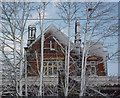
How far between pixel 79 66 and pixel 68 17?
0.75 m

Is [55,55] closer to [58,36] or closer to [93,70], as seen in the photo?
[58,36]

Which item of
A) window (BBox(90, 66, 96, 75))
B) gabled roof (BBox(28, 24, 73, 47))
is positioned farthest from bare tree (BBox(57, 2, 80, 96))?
window (BBox(90, 66, 96, 75))

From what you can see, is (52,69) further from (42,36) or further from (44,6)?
(44,6)

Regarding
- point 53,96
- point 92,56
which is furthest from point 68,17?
point 53,96

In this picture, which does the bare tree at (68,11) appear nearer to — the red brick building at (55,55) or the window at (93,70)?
the red brick building at (55,55)

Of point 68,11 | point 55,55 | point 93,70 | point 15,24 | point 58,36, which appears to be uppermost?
point 68,11

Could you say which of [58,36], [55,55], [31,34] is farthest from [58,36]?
[31,34]

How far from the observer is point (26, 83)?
2205 mm

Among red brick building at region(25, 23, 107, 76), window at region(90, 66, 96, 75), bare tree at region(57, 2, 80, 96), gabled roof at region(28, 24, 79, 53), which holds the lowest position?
window at region(90, 66, 96, 75)

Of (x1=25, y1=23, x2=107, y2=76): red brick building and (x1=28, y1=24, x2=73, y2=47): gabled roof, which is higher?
(x1=28, y1=24, x2=73, y2=47): gabled roof

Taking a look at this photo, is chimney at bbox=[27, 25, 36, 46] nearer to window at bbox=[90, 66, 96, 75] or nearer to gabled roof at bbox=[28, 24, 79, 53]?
gabled roof at bbox=[28, 24, 79, 53]

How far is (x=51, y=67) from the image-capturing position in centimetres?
220

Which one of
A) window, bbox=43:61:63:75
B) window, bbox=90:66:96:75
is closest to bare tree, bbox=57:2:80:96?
window, bbox=43:61:63:75

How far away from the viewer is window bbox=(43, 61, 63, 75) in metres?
2.19
